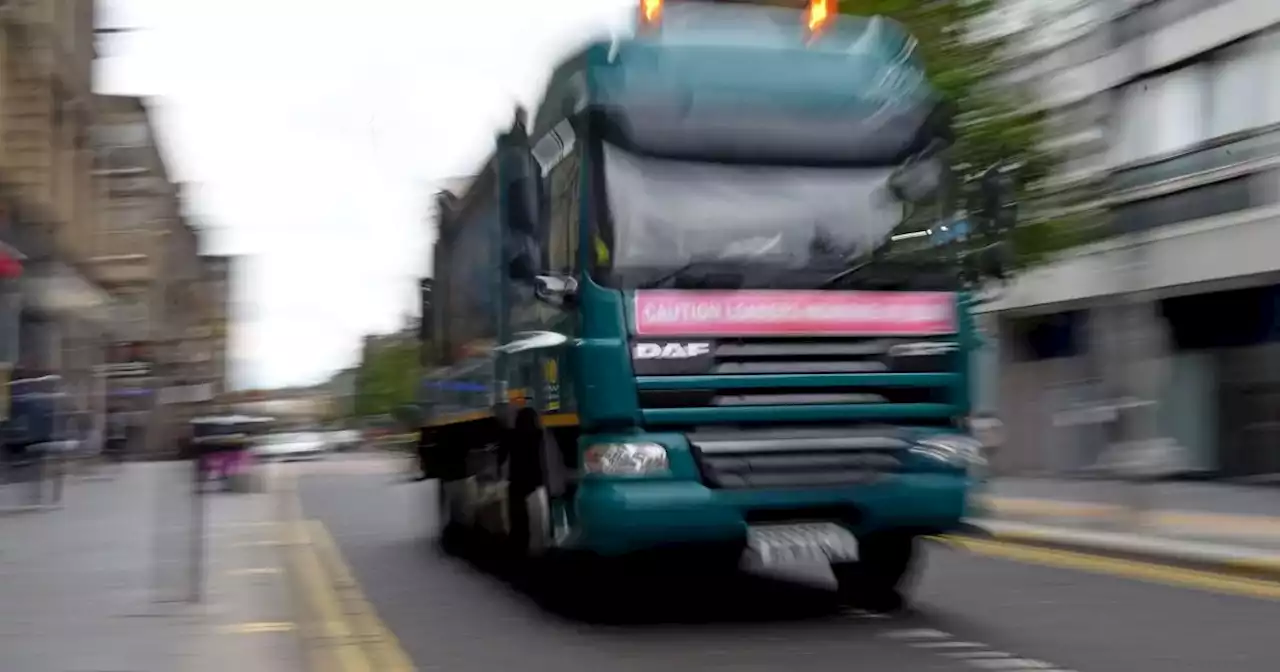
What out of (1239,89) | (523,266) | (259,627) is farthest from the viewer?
(1239,89)

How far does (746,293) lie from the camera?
28.6 ft

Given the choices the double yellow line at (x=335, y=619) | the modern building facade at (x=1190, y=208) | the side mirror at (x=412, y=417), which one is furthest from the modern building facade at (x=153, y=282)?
the modern building facade at (x=1190, y=208)

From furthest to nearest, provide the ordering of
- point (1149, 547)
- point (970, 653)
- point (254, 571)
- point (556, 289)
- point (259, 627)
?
point (1149, 547) < point (254, 571) < point (259, 627) < point (556, 289) < point (970, 653)

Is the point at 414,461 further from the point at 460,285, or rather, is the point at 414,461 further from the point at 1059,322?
the point at 1059,322

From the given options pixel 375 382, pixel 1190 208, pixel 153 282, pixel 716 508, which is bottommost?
pixel 716 508

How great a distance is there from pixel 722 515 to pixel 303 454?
6065cm

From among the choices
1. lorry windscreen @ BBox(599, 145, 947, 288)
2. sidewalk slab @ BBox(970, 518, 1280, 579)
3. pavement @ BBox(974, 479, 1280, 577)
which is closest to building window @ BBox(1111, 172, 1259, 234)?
pavement @ BBox(974, 479, 1280, 577)

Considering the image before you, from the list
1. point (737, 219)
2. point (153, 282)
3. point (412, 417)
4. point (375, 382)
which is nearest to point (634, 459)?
point (737, 219)

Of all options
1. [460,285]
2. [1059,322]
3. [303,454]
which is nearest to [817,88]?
[460,285]

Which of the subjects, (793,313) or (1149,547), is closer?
(793,313)

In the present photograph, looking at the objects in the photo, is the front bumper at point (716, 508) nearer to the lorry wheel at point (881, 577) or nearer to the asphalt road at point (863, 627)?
the asphalt road at point (863, 627)

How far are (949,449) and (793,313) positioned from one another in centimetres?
120

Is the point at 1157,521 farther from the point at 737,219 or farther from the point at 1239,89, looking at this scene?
the point at 1239,89

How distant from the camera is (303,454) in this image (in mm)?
67438
